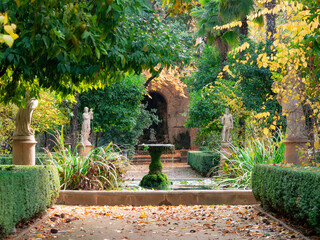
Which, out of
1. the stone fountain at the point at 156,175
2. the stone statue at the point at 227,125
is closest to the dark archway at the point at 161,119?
the stone statue at the point at 227,125

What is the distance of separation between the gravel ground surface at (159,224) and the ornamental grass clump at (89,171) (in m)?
1.54

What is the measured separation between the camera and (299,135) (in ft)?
28.7

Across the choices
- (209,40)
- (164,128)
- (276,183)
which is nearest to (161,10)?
(209,40)

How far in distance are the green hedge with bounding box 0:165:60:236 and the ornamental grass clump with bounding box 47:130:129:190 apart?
6.97 feet

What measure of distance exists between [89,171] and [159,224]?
381 cm

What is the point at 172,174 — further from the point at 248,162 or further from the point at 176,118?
the point at 176,118

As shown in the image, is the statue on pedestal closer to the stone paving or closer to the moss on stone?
the moss on stone

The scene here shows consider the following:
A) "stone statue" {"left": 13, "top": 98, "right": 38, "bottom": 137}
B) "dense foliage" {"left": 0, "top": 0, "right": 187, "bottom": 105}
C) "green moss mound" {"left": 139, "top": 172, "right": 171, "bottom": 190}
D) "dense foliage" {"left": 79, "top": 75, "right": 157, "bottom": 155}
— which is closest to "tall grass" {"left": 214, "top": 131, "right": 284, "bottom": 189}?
"green moss mound" {"left": 139, "top": 172, "right": 171, "bottom": 190}

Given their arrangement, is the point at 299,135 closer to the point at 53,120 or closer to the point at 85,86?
the point at 85,86

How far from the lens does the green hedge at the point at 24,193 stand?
4812 mm

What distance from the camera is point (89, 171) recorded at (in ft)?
32.4

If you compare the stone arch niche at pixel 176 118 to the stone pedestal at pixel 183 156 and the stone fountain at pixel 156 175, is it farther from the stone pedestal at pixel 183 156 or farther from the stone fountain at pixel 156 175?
the stone fountain at pixel 156 175

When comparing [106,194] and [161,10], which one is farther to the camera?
[161,10]

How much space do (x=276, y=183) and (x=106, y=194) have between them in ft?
12.9
